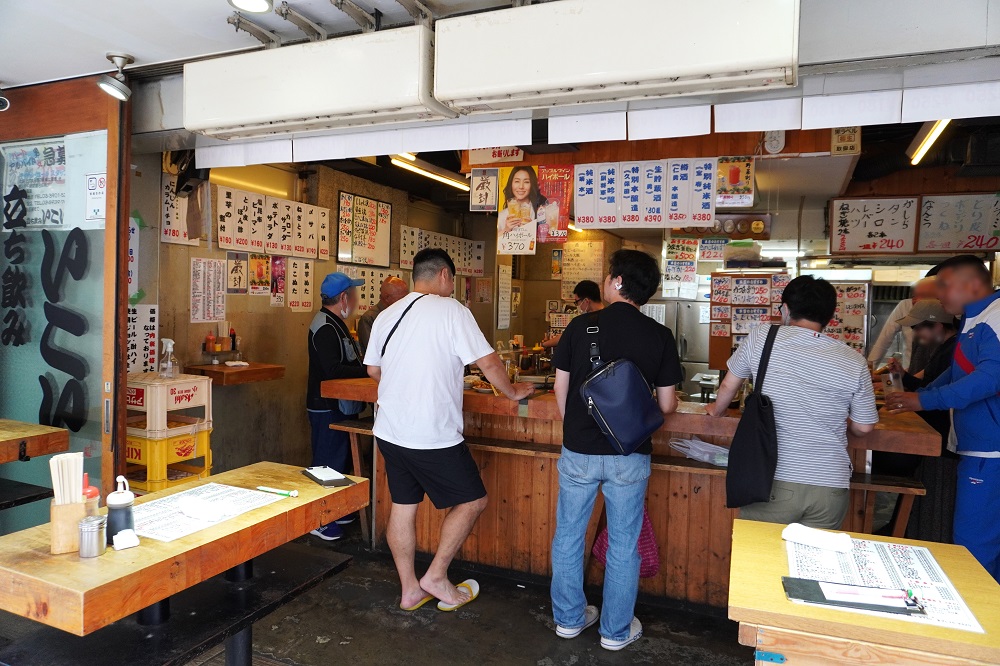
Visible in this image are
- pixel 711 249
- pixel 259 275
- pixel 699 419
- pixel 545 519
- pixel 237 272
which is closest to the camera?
pixel 699 419

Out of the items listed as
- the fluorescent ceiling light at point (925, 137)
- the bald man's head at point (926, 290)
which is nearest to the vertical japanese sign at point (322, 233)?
the fluorescent ceiling light at point (925, 137)

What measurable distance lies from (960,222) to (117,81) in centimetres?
727

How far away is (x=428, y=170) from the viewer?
7.29m

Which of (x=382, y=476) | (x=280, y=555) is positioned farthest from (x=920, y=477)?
(x=280, y=555)

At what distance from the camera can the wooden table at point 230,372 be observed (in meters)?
5.59

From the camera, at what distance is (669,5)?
2.47 m

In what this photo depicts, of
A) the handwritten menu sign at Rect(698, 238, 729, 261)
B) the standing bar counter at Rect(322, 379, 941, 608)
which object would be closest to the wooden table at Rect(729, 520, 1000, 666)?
the standing bar counter at Rect(322, 379, 941, 608)

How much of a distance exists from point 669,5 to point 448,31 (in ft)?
3.02

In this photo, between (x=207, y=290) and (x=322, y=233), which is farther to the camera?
(x=322, y=233)

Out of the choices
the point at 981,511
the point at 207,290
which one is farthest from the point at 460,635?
the point at 207,290

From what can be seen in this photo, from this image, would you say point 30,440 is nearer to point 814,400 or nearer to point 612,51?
point 612,51

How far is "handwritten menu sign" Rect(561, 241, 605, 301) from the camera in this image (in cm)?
1012

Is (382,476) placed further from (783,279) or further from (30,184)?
(783,279)

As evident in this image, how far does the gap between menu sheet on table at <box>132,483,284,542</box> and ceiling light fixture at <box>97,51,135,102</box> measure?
7.64ft
